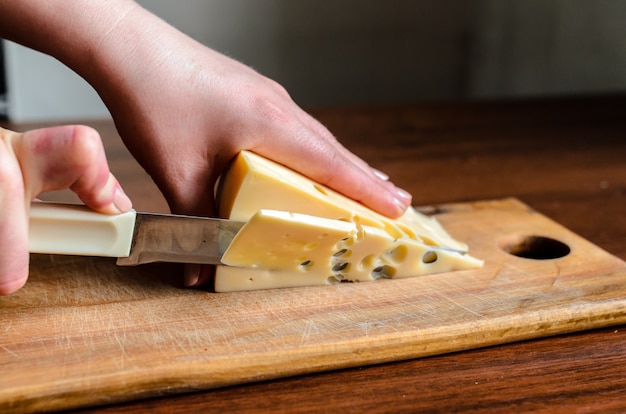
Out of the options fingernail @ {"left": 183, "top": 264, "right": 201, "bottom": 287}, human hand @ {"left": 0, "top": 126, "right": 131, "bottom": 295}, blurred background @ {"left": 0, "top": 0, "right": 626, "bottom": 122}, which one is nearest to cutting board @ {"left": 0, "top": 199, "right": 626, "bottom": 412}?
fingernail @ {"left": 183, "top": 264, "right": 201, "bottom": 287}

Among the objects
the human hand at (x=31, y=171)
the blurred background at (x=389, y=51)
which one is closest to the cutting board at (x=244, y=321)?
the human hand at (x=31, y=171)

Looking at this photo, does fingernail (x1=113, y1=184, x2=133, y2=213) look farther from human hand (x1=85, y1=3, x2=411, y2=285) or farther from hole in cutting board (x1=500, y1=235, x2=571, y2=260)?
hole in cutting board (x1=500, y1=235, x2=571, y2=260)

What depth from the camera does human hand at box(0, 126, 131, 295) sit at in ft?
2.53

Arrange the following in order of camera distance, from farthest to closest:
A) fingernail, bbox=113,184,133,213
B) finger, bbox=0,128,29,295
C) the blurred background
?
the blurred background < fingernail, bbox=113,184,133,213 < finger, bbox=0,128,29,295

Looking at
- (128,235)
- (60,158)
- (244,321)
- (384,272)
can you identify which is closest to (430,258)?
(384,272)

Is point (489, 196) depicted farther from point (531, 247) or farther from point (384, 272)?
point (384, 272)

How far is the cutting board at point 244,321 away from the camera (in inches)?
31.0

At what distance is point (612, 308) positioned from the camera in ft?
3.18

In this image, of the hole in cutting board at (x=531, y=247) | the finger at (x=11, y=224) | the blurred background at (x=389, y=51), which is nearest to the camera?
the finger at (x=11, y=224)

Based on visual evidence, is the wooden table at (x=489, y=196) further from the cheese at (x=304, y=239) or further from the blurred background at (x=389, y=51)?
the blurred background at (x=389, y=51)

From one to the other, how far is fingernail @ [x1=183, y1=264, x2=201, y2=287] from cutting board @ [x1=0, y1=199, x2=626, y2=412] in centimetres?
1

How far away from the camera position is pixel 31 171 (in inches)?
30.8

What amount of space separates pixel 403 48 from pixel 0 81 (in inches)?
65.6

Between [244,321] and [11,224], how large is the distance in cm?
30
